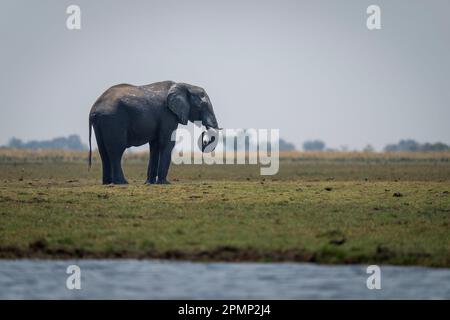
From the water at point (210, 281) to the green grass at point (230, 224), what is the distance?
0.62 m

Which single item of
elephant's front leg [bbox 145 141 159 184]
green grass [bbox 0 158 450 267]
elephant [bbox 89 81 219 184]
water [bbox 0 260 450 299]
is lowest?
water [bbox 0 260 450 299]

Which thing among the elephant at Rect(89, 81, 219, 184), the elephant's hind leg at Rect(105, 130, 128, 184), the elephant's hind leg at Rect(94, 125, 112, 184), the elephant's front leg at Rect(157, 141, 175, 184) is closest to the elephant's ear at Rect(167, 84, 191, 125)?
the elephant at Rect(89, 81, 219, 184)

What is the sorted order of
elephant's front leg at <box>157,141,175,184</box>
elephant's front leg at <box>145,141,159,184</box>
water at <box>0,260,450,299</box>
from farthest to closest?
elephant's front leg at <box>145,141,159,184</box> → elephant's front leg at <box>157,141,175,184</box> → water at <box>0,260,450,299</box>

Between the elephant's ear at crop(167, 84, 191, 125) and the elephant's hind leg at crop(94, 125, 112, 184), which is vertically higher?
the elephant's ear at crop(167, 84, 191, 125)

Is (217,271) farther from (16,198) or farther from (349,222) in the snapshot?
(16,198)

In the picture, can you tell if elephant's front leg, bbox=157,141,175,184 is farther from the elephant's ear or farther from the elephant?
the elephant's ear

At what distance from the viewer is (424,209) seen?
29.3m

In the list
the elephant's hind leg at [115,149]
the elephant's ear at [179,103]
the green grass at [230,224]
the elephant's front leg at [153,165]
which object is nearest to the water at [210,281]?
the green grass at [230,224]

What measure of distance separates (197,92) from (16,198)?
10.3 metres

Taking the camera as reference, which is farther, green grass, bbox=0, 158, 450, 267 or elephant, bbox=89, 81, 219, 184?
elephant, bbox=89, 81, 219, 184

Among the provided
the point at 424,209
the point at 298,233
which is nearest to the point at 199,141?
the point at 424,209

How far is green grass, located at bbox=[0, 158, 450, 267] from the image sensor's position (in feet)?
73.2
